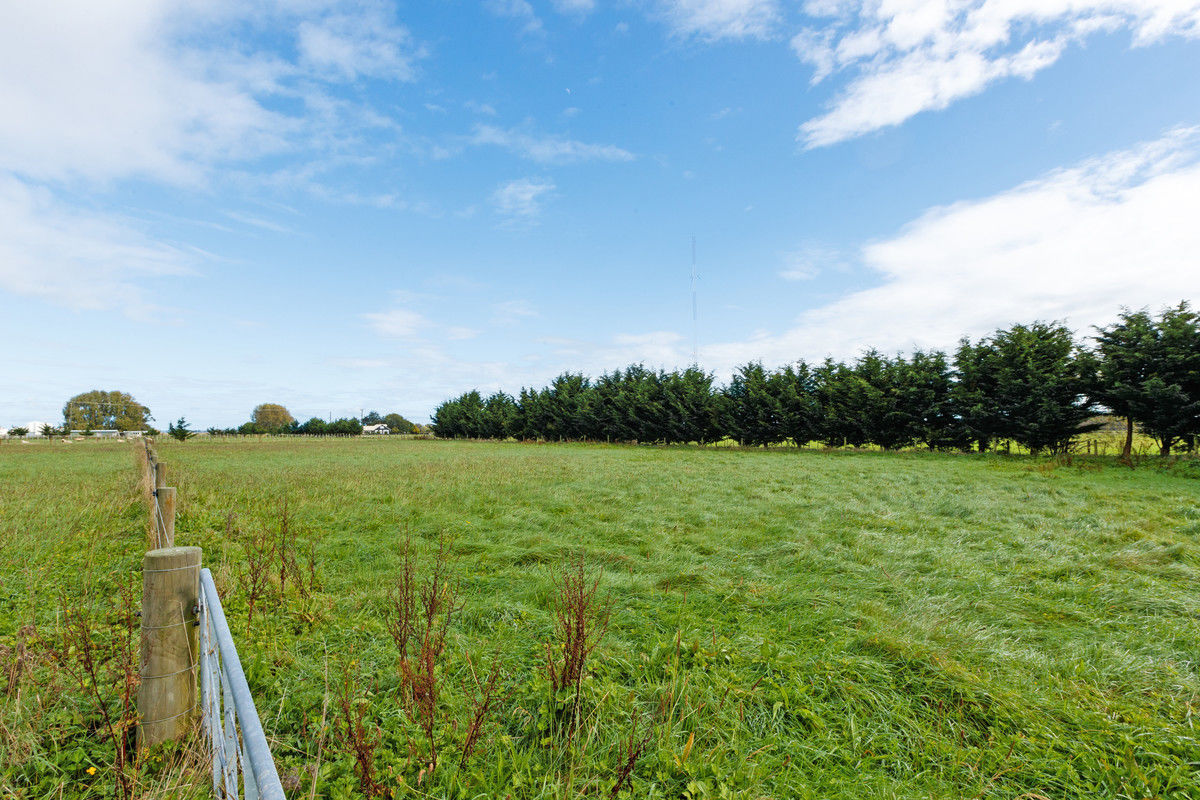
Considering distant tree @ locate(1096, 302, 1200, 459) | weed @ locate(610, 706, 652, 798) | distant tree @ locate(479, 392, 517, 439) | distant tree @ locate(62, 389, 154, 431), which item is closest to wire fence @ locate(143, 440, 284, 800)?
weed @ locate(610, 706, 652, 798)

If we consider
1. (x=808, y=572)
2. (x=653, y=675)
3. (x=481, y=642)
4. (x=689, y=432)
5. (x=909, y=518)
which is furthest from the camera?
(x=689, y=432)

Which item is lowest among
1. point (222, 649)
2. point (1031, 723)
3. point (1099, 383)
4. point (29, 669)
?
point (1031, 723)

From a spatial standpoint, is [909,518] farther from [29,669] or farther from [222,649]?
[29,669]

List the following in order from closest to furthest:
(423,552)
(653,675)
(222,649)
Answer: (222,649), (653,675), (423,552)

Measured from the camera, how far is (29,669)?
9.59ft

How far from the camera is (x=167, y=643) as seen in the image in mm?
2320

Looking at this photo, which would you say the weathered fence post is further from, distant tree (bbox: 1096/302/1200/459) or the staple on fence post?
distant tree (bbox: 1096/302/1200/459)

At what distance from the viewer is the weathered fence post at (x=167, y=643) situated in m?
2.29

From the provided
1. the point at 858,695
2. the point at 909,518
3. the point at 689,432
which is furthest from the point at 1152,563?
the point at 689,432

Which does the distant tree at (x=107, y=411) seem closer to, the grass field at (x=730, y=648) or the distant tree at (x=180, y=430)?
the distant tree at (x=180, y=430)

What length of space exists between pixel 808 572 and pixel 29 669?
6161mm

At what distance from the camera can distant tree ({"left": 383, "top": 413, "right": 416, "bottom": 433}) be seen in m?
102

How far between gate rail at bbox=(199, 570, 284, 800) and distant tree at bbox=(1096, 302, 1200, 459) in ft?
77.2

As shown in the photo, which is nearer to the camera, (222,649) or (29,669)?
(222,649)
